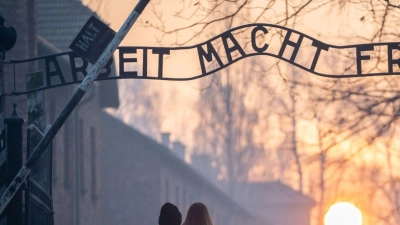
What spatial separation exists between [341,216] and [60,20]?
34.8ft

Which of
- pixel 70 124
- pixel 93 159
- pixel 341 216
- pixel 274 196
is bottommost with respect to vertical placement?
pixel 274 196

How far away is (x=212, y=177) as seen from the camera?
8269 cm

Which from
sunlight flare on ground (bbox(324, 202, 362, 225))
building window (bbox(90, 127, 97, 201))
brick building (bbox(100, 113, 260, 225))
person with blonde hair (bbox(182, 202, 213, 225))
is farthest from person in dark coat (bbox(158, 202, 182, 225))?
brick building (bbox(100, 113, 260, 225))

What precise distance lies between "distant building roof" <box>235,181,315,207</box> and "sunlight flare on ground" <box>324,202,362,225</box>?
4540 cm

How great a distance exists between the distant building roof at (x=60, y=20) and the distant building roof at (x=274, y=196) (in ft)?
133

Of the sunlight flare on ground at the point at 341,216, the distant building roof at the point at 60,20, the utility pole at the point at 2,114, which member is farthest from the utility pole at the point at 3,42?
the distant building roof at the point at 60,20

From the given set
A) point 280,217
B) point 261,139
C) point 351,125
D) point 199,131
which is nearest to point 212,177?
point 280,217

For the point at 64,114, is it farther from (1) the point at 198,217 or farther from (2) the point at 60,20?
(2) the point at 60,20

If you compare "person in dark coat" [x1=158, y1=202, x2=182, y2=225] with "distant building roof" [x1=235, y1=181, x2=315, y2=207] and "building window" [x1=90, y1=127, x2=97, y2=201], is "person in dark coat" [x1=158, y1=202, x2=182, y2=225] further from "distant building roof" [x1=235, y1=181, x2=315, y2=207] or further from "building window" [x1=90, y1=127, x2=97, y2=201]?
"distant building roof" [x1=235, y1=181, x2=315, y2=207]

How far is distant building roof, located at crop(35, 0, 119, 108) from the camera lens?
27.9 meters

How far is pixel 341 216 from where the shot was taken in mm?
22938

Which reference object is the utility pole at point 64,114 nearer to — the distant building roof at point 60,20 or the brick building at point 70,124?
the brick building at point 70,124

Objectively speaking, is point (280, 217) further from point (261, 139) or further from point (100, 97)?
point (100, 97)

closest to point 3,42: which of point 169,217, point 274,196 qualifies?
point 169,217
